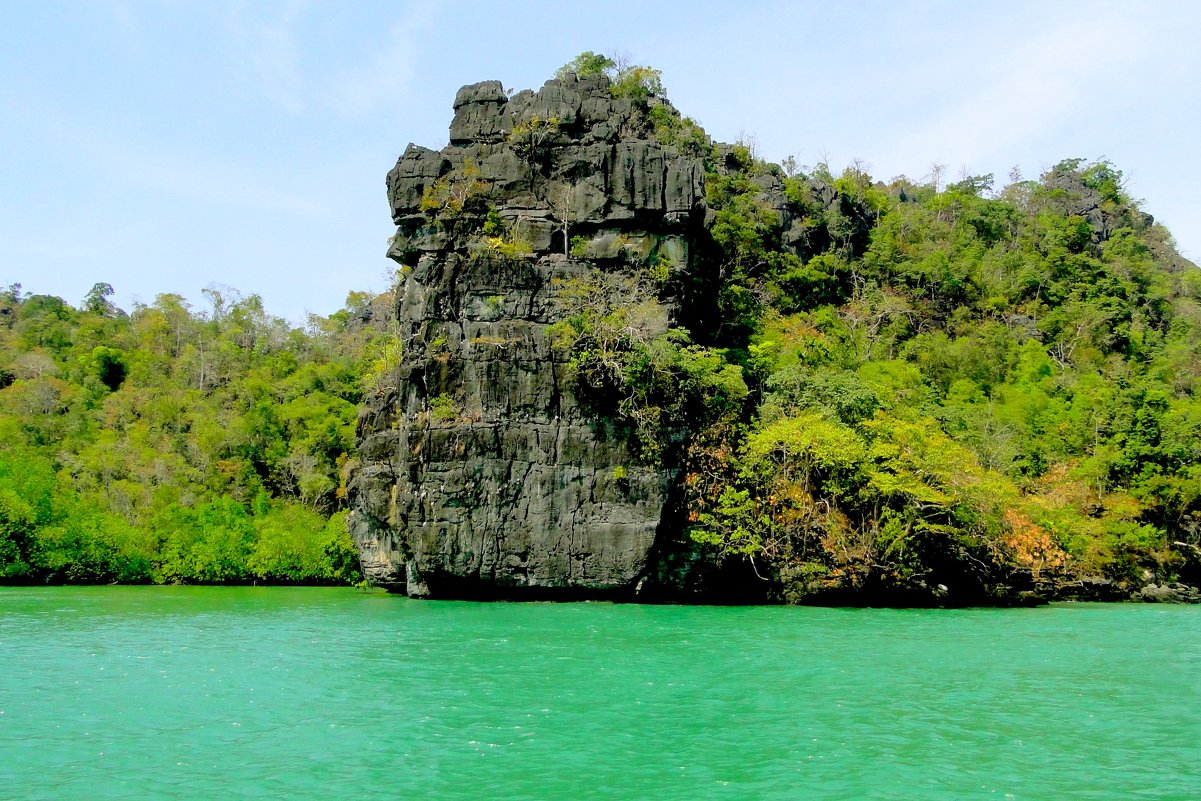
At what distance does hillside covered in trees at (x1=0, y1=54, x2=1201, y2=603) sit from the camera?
2503 cm

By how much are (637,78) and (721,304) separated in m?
13.1

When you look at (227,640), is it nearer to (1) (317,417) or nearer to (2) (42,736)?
(2) (42,736)

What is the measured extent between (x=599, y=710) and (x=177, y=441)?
4067 cm

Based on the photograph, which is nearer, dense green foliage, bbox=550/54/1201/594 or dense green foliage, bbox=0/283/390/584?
dense green foliage, bbox=550/54/1201/594

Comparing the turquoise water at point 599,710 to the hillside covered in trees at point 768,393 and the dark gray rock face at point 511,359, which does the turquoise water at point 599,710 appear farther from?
the hillside covered in trees at point 768,393

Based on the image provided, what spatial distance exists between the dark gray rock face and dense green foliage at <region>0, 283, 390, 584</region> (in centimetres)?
431

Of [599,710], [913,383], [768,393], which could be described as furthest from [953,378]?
→ [599,710]

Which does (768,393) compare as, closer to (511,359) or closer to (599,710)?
(511,359)

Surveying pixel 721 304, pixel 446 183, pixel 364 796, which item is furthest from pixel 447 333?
pixel 364 796

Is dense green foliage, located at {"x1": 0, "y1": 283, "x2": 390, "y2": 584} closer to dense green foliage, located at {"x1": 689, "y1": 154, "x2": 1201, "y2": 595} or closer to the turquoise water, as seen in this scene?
dense green foliage, located at {"x1": 689, "y1": 154, "x2": 1201, "y2": 595}

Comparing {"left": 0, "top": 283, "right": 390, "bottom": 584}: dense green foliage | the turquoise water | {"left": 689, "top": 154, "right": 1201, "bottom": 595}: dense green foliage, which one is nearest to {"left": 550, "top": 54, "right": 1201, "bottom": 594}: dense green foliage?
{"left": 689, "top": 154, "right": 1201, "bottom": 595}: dense green foliage

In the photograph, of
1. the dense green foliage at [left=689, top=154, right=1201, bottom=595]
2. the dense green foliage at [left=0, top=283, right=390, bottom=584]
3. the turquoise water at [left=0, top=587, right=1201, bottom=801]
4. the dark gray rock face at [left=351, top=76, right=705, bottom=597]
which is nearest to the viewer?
the turquoise water at [left=0, top=587, right=1201, bottom=801]

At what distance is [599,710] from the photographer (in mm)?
11289

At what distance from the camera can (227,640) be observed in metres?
17.3
